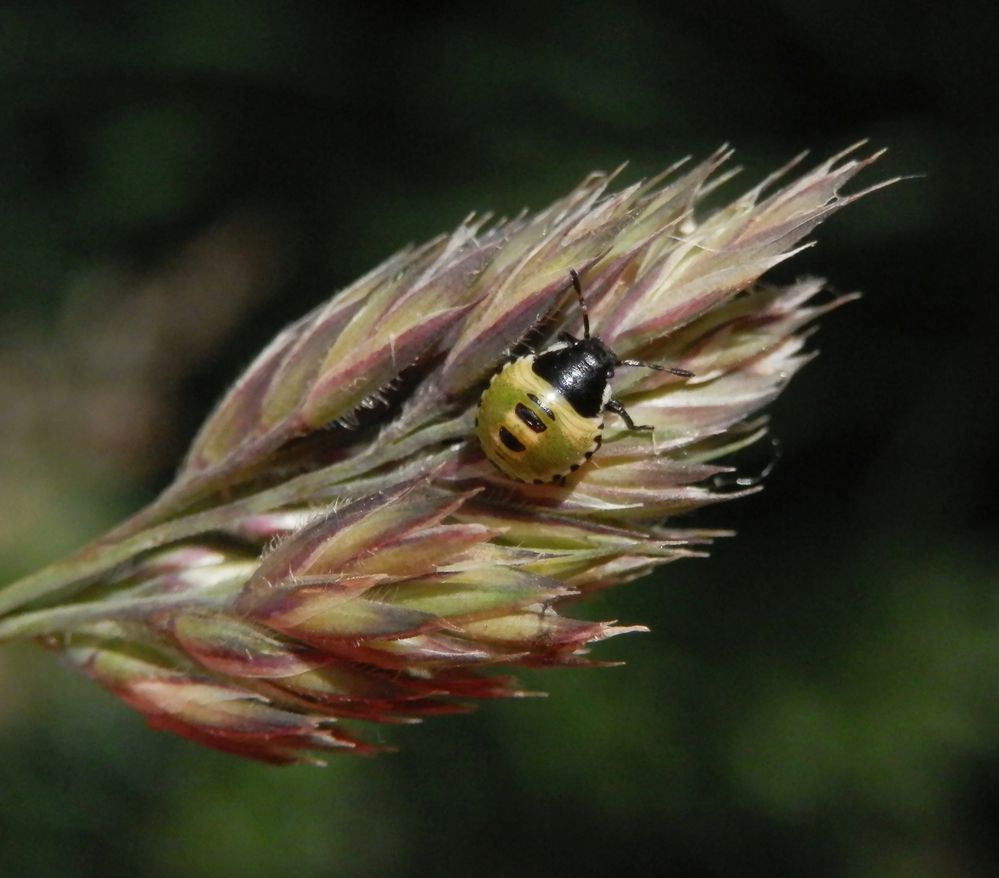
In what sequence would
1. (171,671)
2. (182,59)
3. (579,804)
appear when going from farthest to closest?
(182,59) < (579,804) < (171,671)

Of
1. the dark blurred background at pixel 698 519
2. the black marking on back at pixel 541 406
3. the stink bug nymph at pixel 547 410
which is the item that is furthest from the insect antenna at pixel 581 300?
the dark blurred background at pixel 698 519

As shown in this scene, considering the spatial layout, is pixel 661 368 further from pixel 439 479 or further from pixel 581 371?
pixel 439 479

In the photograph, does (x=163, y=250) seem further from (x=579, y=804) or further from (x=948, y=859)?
(x=948, y=859)

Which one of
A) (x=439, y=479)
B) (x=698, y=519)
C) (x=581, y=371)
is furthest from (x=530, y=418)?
(x=698, y=519)

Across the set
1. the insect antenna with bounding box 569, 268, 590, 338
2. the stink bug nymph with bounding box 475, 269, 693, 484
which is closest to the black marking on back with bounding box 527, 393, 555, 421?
the stink bug nymph with bounding box 475, 269, 693, 484

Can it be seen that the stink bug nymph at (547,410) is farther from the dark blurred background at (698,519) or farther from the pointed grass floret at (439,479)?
the dark blurred background at (698,519)

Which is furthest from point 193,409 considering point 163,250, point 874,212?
point 874,212

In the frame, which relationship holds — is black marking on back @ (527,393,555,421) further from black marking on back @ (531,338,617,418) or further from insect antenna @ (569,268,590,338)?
insect antenna @ (569,268,590,338)
